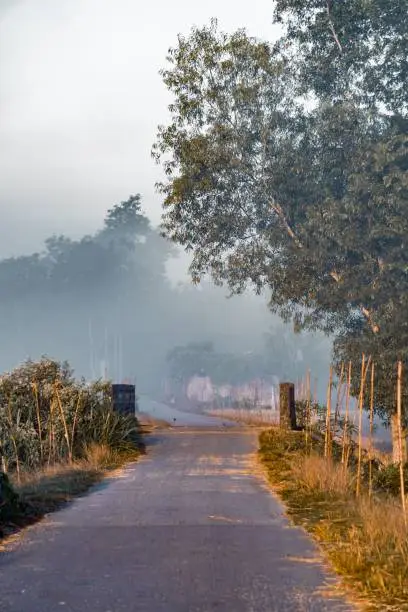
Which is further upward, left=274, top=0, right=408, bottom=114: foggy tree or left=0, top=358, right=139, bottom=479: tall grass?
left=274, top=0, right=408, bottom=114: foggy tree

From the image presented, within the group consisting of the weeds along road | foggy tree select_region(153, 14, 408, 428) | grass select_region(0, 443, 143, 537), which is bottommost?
the weeds along road

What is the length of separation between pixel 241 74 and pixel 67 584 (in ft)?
87.7

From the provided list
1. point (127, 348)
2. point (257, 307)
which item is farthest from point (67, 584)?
point (257, 307)

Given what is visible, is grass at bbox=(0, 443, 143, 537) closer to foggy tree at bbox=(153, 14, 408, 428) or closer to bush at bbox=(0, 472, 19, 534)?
bush at bbox=(0, 472, 19, 534)

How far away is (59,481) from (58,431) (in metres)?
6.43

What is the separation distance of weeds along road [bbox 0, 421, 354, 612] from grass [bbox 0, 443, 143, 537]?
35 cm

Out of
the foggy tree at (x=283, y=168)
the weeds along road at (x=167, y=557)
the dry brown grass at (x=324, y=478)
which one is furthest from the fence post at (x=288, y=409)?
the weeds along road at (x=167, y=557)

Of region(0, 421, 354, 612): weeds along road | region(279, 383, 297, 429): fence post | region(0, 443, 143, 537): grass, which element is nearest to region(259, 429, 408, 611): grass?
region(0, 421, 354, 612): weeds along road

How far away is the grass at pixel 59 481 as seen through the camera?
15.1 meters

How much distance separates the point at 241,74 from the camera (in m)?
34.5

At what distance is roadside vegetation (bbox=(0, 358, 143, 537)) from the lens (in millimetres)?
21830

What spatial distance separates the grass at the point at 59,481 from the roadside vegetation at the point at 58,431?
22mm

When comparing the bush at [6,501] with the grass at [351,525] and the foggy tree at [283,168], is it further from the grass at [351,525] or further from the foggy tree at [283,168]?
the foggy tree at [283,168]

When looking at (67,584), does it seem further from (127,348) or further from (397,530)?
(127,348)
